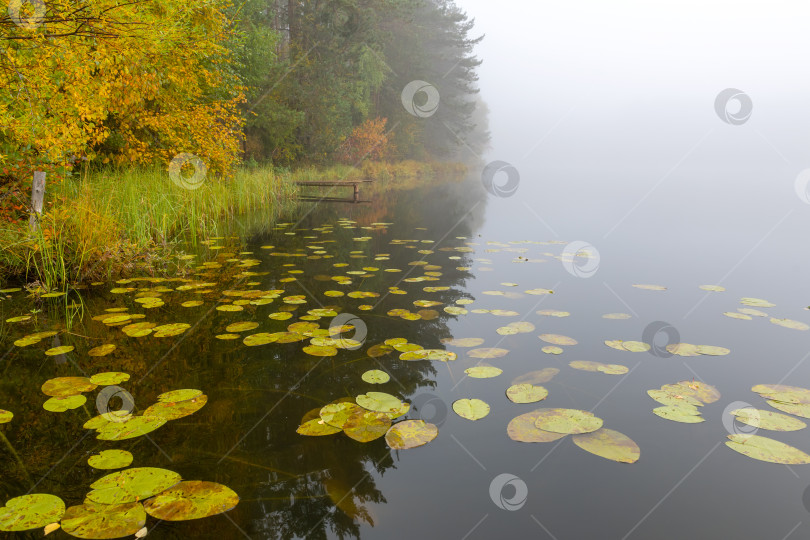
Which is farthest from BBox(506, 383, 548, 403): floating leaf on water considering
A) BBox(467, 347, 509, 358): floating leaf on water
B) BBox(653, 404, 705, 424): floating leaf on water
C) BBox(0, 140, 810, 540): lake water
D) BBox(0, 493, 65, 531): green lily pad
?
BBox(0, 493, 65, 531): green lily pad

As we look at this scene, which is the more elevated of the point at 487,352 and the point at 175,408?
the point at 487,352

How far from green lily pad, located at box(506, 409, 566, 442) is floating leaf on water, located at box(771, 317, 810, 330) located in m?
3.29

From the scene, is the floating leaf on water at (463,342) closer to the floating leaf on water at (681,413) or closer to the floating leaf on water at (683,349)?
the floating leaf on water at (681,413)

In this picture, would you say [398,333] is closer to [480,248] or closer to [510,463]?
[510,463]

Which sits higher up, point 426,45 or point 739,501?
point 426,45

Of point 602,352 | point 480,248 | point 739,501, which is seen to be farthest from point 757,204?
point 739,501

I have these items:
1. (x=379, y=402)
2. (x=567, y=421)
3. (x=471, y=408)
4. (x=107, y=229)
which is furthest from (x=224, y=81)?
(x=567, y=421)

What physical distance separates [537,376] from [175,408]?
7.43ft

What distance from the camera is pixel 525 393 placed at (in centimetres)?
285

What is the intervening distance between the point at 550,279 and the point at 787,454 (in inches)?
153

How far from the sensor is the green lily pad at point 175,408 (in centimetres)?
249

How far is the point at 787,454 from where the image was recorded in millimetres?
2252

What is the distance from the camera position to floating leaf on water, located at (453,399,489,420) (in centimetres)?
260

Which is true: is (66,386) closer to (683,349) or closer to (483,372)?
(483,372)
